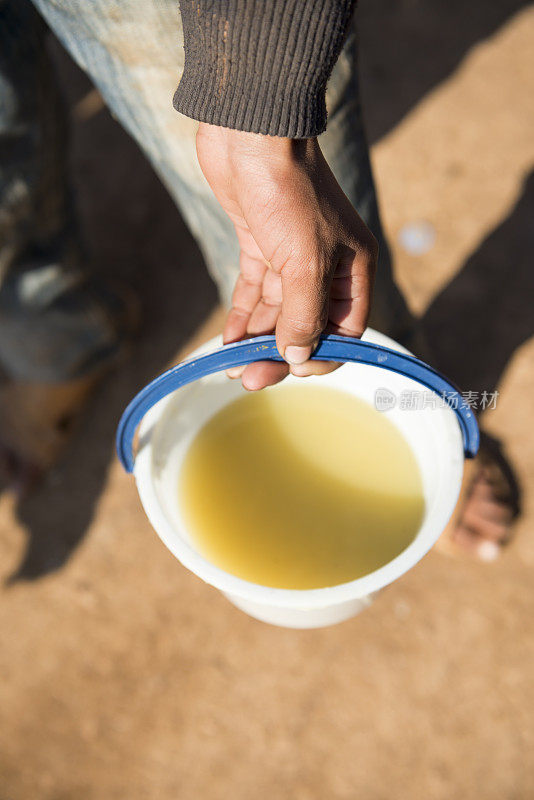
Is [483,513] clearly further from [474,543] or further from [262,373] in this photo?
[262,373]

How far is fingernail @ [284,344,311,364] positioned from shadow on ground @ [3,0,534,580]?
1.09 m

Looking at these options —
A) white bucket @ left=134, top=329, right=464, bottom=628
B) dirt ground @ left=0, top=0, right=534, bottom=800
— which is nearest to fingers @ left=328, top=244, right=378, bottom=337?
white bucket @ left=134, top=329, right=464, bottom=628

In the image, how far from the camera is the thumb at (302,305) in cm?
91

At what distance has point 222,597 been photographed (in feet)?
5.78

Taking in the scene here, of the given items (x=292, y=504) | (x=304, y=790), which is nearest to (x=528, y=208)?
(x=292, y=504)

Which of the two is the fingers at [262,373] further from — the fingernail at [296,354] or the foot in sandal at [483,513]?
the foot in sandal at [483,513]

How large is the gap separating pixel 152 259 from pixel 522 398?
133 cm

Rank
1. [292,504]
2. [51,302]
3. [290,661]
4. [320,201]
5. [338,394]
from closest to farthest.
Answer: [320,201] → [292,504] → [338,394] → [290,661] → [51,302]

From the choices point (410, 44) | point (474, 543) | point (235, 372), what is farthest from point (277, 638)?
point (410, 44)

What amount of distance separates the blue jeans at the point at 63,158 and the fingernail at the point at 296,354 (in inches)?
17.0

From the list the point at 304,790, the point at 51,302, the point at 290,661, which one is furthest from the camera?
the point at 51,302

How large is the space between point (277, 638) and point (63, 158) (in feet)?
4.42

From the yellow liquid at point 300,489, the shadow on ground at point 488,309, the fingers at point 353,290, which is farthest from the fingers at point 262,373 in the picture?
the shadow on ground at point 488,309

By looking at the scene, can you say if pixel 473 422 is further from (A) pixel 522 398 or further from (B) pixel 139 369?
(B) pixel 139 369
